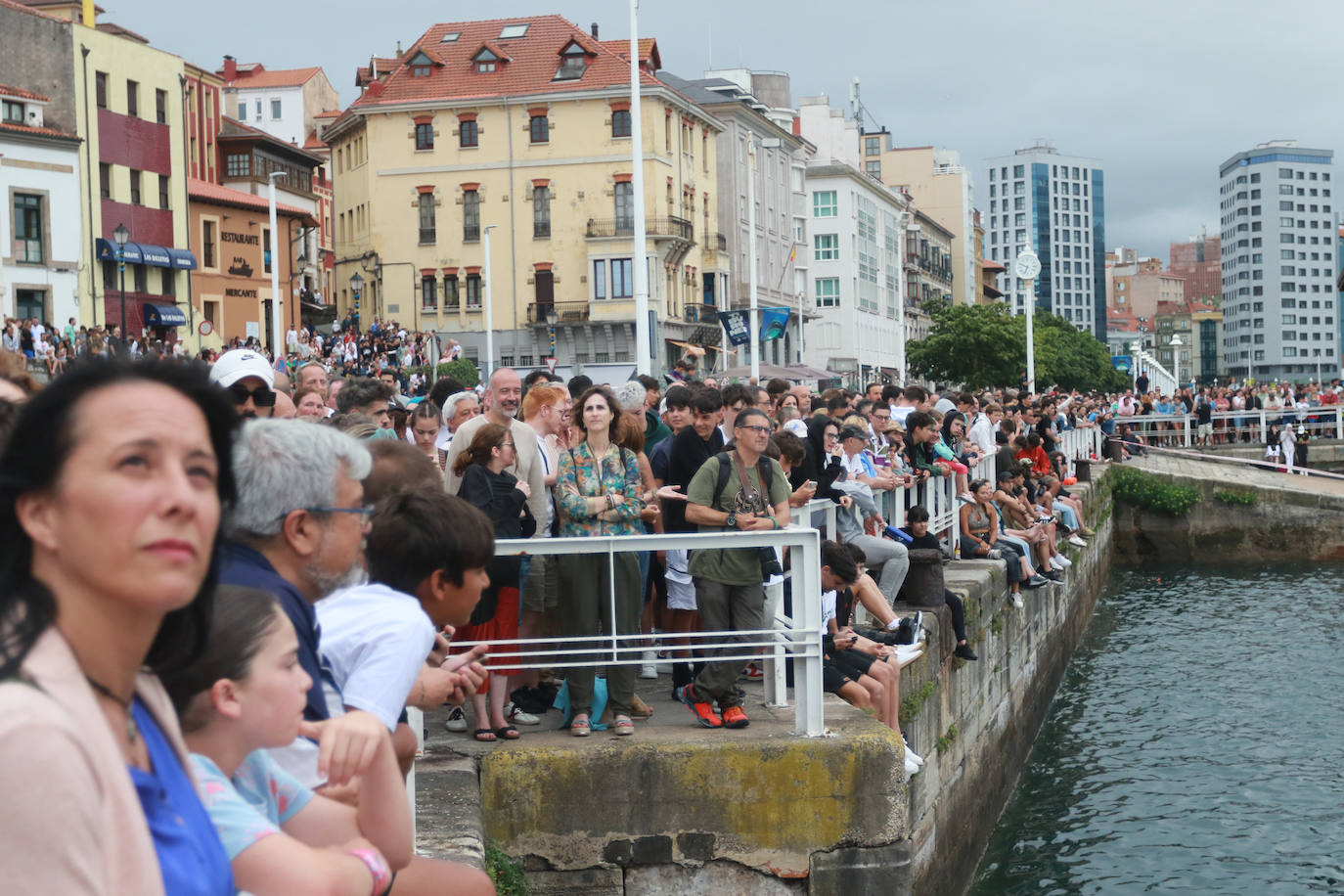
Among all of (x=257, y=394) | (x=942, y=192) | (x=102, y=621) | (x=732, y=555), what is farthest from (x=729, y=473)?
(x=942, y=192)

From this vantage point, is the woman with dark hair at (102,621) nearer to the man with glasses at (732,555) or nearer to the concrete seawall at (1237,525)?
the man with glasses at (732,555)

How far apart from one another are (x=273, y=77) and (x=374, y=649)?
103m

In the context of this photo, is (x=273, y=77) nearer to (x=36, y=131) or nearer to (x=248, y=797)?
(x=36, y=131)

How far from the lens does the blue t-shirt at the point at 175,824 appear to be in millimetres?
2113

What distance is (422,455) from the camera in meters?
3.93

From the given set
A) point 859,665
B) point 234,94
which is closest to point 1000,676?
point 859,665

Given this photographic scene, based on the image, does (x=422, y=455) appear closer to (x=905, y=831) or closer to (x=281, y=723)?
(x=281, y=723)

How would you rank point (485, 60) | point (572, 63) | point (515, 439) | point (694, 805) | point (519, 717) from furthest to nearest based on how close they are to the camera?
1. point (485, 60)
2. point (572, 63)
3. point (515, 439)
4. point (519, 717)
5. point (694, 805)

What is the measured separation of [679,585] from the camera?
867cm

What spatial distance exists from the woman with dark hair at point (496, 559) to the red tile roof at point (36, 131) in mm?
40384

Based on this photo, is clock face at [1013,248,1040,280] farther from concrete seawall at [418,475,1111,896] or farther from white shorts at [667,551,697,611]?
concrete seawall at [418,475,1111,896]

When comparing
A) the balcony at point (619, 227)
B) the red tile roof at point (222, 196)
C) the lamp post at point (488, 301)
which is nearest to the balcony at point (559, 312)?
the lamp post at point (488, 301)

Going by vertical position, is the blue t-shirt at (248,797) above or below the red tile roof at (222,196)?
below

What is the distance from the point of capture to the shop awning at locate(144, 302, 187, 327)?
49.6m
